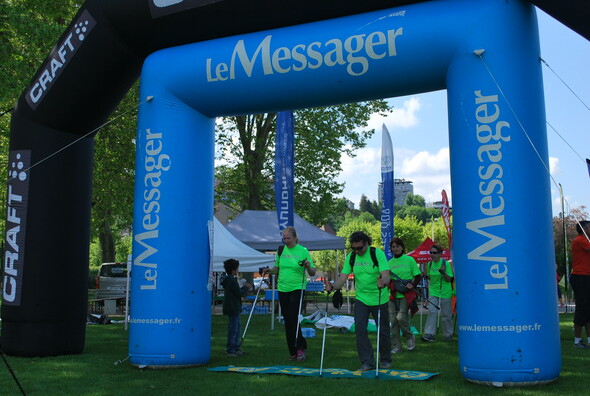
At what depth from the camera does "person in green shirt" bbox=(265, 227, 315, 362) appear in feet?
25.8

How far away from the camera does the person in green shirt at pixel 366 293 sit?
693cm

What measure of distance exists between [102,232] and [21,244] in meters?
18.8

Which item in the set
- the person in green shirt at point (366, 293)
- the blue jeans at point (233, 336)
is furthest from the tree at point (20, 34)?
the person in green shirt at point (366, 293)

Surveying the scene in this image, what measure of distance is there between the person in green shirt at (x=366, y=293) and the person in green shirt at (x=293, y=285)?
89 centimetres

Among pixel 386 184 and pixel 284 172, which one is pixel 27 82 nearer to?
pixel 284 172

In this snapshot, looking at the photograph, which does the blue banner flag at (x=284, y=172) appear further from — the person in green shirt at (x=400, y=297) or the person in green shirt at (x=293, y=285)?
the person in green shirt at (x=293, y=285)

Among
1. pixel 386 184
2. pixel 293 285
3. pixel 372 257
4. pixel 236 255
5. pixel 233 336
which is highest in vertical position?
pixel 386 184

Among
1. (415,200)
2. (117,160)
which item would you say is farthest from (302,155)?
(415,200)

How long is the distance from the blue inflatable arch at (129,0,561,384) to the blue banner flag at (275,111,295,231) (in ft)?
20.1

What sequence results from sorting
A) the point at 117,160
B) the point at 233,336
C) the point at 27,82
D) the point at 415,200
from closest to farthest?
the point at 233,336 < the point at 27,82 < the point at 117,160 < the point at 415,200

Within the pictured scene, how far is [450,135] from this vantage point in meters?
6.29

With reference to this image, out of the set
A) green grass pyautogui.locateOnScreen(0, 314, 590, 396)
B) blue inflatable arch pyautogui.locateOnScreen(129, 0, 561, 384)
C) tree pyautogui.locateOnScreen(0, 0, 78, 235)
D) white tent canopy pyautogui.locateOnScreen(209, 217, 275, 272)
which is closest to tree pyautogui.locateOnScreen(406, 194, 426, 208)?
tree pyautogui.locateOnScreen(0, 0, 78, 235)

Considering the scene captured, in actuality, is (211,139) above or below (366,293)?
above

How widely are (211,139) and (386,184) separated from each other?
28.5ft
